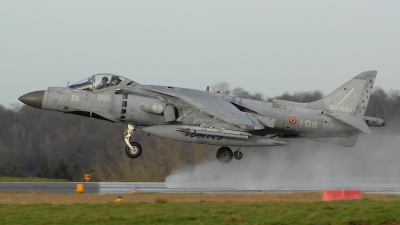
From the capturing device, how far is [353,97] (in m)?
21.6

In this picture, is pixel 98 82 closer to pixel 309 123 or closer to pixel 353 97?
pixel 309 123

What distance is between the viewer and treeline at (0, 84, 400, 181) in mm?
36344

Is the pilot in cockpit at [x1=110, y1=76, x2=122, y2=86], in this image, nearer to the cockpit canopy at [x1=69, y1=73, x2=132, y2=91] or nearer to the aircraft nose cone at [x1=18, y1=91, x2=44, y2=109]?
the cockpit canopy at [x1=69, y1=73, x2=132, y2=91]

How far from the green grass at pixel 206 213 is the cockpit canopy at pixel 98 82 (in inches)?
263

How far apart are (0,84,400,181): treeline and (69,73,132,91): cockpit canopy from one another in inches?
532

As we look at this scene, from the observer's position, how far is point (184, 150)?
36312 mm

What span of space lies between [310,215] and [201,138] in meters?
7.76

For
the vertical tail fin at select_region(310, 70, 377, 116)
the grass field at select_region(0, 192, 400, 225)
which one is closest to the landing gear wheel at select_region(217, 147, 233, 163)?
the vertical tail fin at select_region(310, 70, 377, 116)

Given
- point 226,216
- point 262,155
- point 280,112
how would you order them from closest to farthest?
point 226,216 → point 280,112 → point 262,155

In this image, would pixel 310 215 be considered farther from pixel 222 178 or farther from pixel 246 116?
pixel 222 178

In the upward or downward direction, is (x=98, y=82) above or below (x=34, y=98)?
above

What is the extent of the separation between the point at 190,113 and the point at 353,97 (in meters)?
6.54

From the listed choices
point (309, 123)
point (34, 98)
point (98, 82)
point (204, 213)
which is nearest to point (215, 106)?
point (309, 123)

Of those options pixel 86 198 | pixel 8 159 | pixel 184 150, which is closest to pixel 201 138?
pixel 86 198
